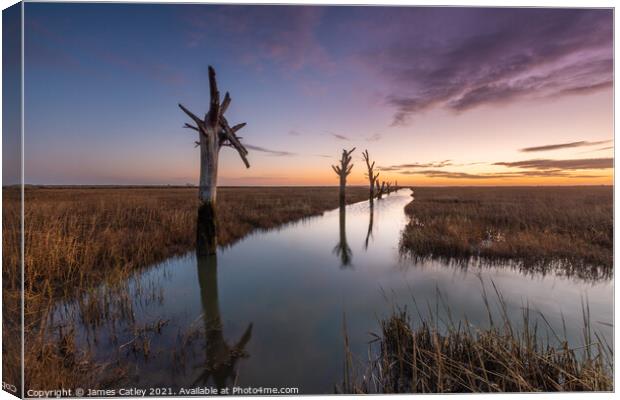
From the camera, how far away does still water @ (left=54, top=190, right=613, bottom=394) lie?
10.1 feet

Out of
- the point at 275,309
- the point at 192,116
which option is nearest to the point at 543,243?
the point at 275,309

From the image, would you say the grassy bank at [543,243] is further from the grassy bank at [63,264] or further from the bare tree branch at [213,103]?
the grassy bank at [63,264]

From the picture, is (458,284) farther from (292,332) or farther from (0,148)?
(0,148)

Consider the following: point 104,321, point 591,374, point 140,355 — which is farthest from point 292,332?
point 591,374

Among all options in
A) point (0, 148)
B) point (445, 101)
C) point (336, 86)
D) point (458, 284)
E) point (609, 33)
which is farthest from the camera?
point (458, 284)

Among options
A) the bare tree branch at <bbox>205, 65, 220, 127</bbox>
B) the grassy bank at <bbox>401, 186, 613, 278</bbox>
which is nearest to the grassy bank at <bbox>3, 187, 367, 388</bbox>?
the bare tree branch at <bbox>205, 65, 220, 127</bbox>

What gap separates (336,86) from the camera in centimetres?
450

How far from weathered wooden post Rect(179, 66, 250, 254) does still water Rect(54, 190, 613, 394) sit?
1173 mm

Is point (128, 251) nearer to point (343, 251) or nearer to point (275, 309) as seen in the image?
point (275, 309)

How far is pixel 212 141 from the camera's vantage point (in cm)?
582

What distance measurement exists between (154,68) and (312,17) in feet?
7.63

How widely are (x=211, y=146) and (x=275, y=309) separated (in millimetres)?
3389

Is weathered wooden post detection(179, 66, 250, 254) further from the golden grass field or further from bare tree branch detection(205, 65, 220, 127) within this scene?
the golden grass field

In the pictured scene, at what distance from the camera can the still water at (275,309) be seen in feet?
10.1
